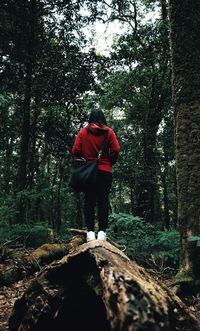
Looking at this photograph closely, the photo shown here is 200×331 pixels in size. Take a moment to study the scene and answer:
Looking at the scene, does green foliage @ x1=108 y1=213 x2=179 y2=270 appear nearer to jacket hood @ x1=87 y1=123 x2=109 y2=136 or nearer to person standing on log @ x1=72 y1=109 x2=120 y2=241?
person standing on log @ x1=72 y1=109 x2=120 y2=241

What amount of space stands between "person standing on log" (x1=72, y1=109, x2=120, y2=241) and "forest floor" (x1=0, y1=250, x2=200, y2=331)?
1294mm

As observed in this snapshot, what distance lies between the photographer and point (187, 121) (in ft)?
18.0

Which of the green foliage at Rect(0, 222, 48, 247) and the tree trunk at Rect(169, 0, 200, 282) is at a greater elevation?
the tree trunk at Rect(169, 0, 200, 282)

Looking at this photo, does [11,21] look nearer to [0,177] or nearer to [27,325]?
A: [27,325]

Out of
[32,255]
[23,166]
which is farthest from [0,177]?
[32,255]

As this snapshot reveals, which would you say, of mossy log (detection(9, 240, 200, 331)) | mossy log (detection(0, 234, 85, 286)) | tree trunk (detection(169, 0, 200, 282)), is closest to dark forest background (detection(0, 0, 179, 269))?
mossy log (detection(0, 234, 85, 286))

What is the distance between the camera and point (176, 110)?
573 centimetres

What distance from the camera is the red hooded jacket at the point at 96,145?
17.0 feet

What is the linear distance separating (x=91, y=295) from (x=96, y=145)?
233cm

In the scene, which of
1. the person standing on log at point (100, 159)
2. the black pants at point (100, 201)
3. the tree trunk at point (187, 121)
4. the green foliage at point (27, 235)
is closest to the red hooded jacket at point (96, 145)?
the person standing on log at point (100, 159)

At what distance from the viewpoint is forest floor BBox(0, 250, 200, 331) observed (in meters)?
4.36

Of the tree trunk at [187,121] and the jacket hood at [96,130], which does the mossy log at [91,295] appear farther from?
→ the jacket hood at [96,130]

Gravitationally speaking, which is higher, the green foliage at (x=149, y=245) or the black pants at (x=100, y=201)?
the black pants at (x=100, y=201)

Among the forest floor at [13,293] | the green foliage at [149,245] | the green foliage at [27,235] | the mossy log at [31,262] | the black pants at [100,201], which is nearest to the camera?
the forest floor at [13,293]
